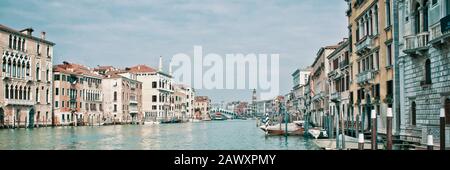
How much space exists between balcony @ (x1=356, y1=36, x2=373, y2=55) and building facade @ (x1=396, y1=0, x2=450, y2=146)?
5.06 ft

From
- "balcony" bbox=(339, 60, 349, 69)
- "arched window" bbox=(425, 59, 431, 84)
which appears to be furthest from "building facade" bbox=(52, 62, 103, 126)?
"arched window" bbox=(425, 59, 431, 84)

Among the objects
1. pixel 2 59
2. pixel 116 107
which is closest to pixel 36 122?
pixel 2 59

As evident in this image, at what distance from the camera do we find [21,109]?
18.7m

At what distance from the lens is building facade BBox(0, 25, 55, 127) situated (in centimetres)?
1728

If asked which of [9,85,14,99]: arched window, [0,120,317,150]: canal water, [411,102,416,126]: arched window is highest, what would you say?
[9,85,14,99]: arched window

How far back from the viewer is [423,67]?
6344 mm

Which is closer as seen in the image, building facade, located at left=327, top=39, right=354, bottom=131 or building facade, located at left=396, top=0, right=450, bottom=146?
building facade, located at left=396, top=0, right=450, bottom=146

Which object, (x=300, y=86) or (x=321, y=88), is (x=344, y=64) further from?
(x=300, y=86)

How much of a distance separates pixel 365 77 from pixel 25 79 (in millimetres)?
14033

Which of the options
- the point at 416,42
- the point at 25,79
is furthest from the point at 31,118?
the point at 416,42

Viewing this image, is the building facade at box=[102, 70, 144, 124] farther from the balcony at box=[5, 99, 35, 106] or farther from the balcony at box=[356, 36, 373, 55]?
the balcony at box=[356, 36, 373, 55]

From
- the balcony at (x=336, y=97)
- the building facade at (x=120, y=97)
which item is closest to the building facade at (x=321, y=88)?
the balcony at (x=336, y=97)
